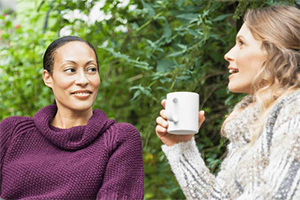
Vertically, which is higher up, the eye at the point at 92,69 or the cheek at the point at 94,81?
the eye at the point at 92,69

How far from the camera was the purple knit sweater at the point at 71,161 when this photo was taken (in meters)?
1.65

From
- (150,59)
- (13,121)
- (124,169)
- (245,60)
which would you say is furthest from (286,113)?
(150,59)

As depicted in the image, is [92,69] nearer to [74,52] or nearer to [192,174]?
[74,52]

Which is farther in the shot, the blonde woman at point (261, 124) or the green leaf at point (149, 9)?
the green leaf at point (149, 9)

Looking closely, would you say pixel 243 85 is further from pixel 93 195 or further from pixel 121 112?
pixel 121 112

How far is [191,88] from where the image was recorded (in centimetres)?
251

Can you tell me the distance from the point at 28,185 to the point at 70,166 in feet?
0.57

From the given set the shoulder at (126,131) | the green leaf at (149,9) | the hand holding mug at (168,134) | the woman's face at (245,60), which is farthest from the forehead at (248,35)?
Answer: the green leaf at (149,9)

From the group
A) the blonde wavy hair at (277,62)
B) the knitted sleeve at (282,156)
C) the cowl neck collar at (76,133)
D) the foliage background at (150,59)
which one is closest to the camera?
the knitted sleeve at (282,156)

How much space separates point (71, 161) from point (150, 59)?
1.09 metres

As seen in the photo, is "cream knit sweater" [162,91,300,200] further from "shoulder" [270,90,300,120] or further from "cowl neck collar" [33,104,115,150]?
"cowl neck collar" [33,104,115,150]

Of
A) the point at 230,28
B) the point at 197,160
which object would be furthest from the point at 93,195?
the point at 230,28

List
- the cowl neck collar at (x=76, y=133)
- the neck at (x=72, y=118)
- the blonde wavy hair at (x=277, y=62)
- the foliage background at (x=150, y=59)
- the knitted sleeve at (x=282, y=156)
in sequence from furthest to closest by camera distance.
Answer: the foliage background at (x=150, y=59), the neck at (x=72, y=118), the cowl neck collar at (x=76, y=133), the blonde wavy hair at (x=277, y=62), the knitted sleeve at (x=282, y=156)

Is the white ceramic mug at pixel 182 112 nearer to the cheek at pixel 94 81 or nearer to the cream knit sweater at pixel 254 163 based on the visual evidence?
the cream knit sweater at pixel 254 163
